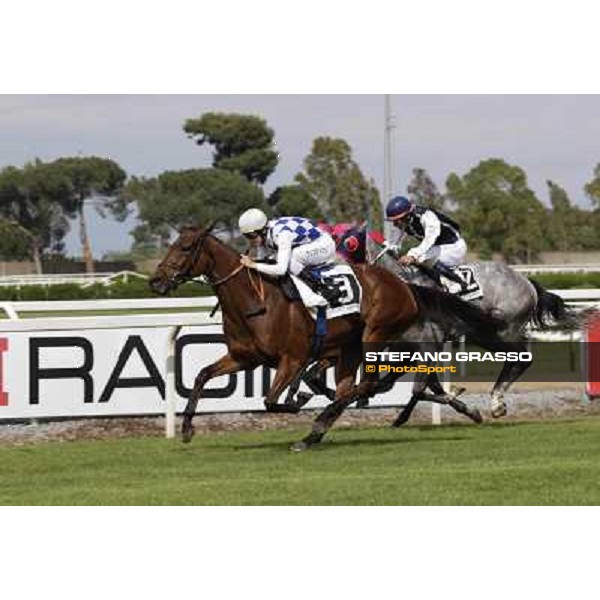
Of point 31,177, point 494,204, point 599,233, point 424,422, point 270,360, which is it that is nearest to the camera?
point 270,360

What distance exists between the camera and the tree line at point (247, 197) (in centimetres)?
4669

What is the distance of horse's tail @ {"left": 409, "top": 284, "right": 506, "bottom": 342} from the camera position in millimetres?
10086

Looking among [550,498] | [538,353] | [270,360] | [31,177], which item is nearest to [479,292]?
[538,353]

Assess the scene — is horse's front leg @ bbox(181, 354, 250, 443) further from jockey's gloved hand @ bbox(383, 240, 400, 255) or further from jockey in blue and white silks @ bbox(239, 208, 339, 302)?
jockey's gloved hand @ bbox(383, 240, 400, 255)

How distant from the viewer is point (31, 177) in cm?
5750

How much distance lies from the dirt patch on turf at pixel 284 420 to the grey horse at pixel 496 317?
2.03 ft

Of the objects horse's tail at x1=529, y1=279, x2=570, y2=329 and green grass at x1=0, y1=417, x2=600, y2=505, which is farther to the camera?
horse's tail at x1=529, y1=279, x2=570, y2=329

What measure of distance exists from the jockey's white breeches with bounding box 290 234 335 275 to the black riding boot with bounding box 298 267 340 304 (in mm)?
40

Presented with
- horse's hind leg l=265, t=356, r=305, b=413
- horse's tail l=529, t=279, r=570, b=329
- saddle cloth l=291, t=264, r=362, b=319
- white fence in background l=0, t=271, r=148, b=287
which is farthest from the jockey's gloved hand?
white fence in background l=0, t=271, r=148, b=287

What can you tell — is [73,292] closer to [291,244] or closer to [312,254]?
[312,254]

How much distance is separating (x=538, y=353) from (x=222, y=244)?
4246 millimetres

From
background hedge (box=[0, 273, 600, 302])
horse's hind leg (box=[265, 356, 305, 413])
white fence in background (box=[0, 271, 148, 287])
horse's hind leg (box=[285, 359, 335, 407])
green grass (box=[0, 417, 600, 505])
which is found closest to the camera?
green grass (box=[0, 417, 600, 505])

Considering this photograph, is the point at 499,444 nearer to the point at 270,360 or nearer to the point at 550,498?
the point at 270,360

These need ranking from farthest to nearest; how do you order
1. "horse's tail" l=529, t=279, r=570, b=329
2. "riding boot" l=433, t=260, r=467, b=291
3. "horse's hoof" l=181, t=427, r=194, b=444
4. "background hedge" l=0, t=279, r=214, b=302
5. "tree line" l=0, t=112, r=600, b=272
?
1. "tree line" l=0, t=112, r=600, b=272
2. "background hedge" l=0, t=279, r=214, b=302
3. "horse's tail" l=529, t=279, r=570, b=329
4. "riding boot" l=433, t=260, r=467, b=291
5. "horse's hoof" l=181, t=427, r=194, b=444
